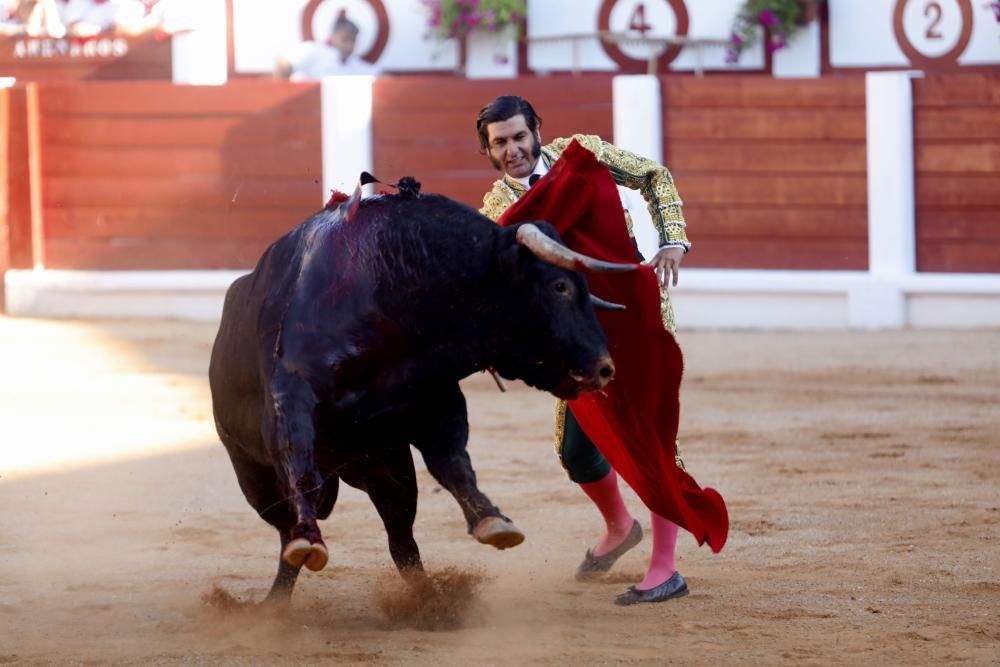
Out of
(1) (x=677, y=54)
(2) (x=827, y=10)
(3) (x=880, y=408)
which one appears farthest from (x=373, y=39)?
(3) (x=880, y=408)

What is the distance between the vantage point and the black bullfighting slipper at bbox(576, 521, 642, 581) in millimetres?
3562

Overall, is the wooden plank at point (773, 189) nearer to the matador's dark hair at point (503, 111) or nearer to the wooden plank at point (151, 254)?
the wooden plank at point (151, 254)

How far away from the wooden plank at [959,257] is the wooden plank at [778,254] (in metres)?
0.27

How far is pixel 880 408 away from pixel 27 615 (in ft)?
10.9

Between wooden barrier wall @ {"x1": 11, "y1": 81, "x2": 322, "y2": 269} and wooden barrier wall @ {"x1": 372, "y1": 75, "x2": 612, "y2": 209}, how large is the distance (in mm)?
354

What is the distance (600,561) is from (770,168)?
15.9 ft

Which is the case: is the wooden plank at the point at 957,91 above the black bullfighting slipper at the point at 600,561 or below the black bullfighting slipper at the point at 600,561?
above

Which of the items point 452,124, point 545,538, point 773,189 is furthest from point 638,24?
point 545,538

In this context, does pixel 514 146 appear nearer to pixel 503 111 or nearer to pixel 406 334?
pixel 503 111

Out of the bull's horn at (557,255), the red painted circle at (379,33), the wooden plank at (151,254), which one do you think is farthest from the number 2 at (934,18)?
the bull's horn at (557,255)

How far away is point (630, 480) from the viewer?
334 cm

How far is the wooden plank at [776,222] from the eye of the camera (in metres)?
8.05

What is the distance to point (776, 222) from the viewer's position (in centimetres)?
816

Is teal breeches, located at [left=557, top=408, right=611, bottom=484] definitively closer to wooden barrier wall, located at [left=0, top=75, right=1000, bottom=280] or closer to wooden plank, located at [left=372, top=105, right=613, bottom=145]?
wooden barrier wall, located at [left=0, top=75, right=1000, bottom=280]
